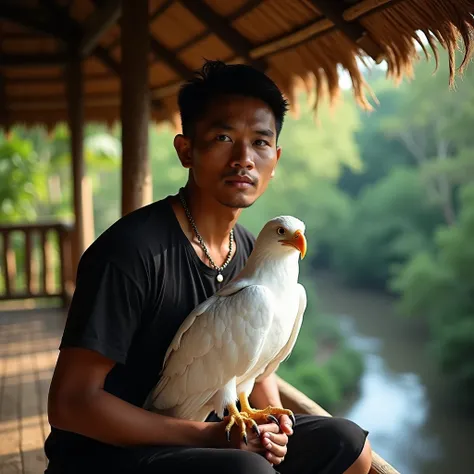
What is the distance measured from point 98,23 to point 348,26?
222 cm

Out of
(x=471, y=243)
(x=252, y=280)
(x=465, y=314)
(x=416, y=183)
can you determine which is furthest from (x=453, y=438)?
(x=252, y=280)

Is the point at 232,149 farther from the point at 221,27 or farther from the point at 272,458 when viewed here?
the point at 221,27

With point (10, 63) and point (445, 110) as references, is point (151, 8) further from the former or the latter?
point (445, 110)

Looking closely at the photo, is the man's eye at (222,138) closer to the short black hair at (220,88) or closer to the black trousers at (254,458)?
the short black hair at (220,88)

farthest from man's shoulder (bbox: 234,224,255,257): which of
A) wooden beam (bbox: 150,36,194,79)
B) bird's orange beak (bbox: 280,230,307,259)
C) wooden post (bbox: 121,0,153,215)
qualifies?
wooden beam (bbox: 150,36,194,79)

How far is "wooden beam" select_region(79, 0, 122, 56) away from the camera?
3.85 meters

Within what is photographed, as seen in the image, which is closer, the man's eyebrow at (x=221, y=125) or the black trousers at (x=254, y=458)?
the black trousers at (x=254, y=458)

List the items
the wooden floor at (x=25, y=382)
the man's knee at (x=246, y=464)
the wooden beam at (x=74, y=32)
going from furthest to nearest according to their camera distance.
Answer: the wooden beam at (x=74, y=32)
the wooden floor at (x=25, y=382)
the man's knee at (x=246, y=464)

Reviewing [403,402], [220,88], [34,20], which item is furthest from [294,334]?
[403,402]

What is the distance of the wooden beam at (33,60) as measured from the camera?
17.2 feet

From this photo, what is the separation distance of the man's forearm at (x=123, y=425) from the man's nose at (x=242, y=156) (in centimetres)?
57

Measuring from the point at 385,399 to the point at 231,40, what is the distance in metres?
11.9

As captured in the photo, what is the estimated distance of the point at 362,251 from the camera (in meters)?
20.4

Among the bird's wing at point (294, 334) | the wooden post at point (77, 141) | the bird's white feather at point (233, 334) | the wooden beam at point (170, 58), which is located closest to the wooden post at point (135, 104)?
the wooden beam at point (170, 58)
